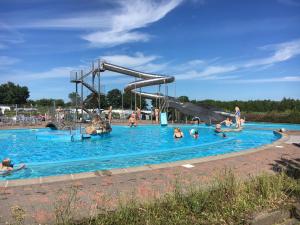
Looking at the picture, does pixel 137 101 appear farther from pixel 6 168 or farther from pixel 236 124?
pixel 6 168

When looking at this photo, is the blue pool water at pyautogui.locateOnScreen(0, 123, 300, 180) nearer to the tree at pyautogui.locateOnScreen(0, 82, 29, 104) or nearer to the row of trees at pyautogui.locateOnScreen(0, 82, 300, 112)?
the row of trees at pyautogui.locateOnScreen(0, 82, 300, 112)

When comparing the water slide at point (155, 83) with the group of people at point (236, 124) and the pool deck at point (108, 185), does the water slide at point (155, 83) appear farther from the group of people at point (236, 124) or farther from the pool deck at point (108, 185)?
the pool deck at point (108, 185)

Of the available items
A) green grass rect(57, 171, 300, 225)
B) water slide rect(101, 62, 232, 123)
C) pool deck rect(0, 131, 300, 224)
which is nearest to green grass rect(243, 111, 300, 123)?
water slide rect(101, 62, 232, 123)

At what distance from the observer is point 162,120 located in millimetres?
28828

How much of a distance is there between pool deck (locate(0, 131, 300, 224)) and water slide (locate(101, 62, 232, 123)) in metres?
20.8

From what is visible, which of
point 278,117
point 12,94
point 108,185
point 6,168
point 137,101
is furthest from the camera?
point 12,94

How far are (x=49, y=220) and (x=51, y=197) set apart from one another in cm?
116

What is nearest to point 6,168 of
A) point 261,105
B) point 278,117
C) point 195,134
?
point 195,134

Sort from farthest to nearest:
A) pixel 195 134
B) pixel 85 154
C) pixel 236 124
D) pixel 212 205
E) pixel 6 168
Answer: pixel 236 124, pixel 195 134, pixel 85 154, pixel 6 168, pixel 212 205

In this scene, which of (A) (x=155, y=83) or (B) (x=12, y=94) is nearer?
(A) (x=155, y=83)

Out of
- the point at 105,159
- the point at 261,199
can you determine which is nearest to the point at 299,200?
the point at 261,199

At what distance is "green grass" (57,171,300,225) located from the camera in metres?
4.05

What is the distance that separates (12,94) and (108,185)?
93427 millimetres

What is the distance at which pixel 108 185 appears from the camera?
610 centimetres
